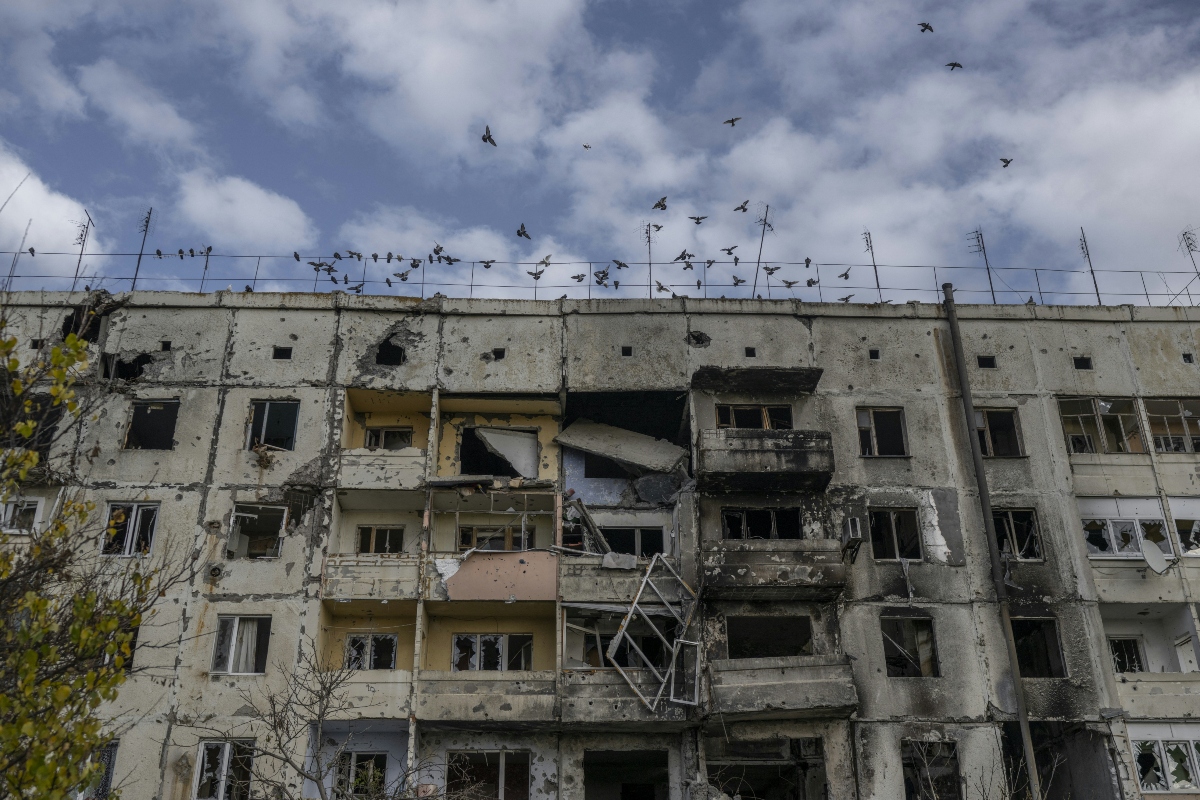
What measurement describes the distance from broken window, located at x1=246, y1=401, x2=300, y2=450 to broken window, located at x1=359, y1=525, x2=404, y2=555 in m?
3.40

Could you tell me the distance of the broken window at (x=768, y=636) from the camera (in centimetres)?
2995

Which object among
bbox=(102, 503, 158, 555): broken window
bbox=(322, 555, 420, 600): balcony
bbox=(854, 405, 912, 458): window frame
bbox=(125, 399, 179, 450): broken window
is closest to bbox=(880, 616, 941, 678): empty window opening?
bbox=(854, 405, 912, 458): window frame

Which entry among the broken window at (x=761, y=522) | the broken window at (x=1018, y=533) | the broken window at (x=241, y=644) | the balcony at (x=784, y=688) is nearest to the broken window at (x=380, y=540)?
the broken window at (x=241, y=644)

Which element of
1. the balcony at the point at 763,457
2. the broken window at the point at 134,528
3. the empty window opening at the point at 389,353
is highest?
the empty window opening at the point at 389,353

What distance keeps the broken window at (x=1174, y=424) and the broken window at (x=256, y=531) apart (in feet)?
86.0

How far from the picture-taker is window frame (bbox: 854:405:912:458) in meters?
31.5

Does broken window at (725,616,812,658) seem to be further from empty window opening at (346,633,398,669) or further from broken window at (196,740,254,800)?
broken window at (196,740,254,800)

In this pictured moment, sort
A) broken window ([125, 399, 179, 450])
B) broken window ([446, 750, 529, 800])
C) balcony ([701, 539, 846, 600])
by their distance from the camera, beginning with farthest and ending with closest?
broken window ([125, 399, 179, 450])
balcony ([701, 539, 846, 600])
broken window ([446, 750, 529, 800])

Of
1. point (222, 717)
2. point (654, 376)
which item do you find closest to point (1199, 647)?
point (654, 376)

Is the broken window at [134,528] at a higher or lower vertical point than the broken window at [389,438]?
lower

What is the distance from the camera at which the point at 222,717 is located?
2717cm

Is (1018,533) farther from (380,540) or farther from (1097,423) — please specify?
(380,540)

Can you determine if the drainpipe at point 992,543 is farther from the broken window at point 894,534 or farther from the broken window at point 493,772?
the broken window at point 493,772

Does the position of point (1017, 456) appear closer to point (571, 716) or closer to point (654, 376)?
point (654, 376)
